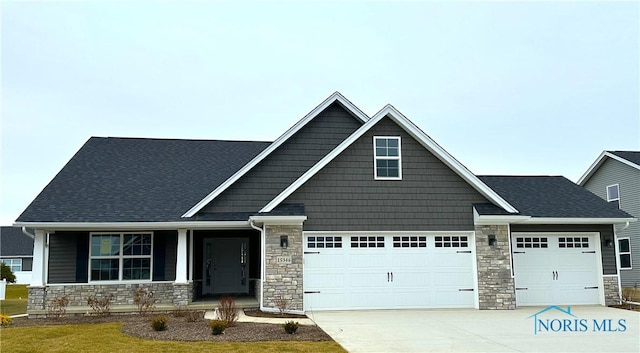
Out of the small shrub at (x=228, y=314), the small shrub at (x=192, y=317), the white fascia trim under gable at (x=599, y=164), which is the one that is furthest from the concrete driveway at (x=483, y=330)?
the white fascia trim under gable at (x=599, y=164)

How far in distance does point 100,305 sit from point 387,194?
28.0 feet

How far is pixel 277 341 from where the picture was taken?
10.1m

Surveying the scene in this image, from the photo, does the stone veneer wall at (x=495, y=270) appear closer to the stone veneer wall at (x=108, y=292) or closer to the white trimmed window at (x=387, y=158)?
the white trimmed window at (x=387, y=158)

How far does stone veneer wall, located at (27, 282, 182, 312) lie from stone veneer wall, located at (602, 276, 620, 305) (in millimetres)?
12713

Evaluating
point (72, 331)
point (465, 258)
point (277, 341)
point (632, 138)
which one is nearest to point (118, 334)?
point (72, 331)

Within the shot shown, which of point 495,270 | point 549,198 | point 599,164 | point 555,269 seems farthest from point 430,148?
point 599,164

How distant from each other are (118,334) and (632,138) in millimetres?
32398

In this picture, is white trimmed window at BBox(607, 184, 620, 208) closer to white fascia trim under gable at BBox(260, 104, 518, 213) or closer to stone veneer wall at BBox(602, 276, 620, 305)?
stone veneer wall at BBox(602, 276, 620, 305)

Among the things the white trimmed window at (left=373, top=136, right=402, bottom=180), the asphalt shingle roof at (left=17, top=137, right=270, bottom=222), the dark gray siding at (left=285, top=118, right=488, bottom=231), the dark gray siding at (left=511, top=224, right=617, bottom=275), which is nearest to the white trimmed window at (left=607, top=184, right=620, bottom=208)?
the dark gray siding at (left=511, top=224, right=617, bottom=275)

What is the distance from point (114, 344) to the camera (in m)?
10.1

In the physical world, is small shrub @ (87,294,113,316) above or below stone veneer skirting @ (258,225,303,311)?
below

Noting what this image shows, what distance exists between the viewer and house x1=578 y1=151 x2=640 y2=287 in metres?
24.9

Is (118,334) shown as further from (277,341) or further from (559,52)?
(559,52)

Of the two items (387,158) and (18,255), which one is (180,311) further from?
(18,255)
